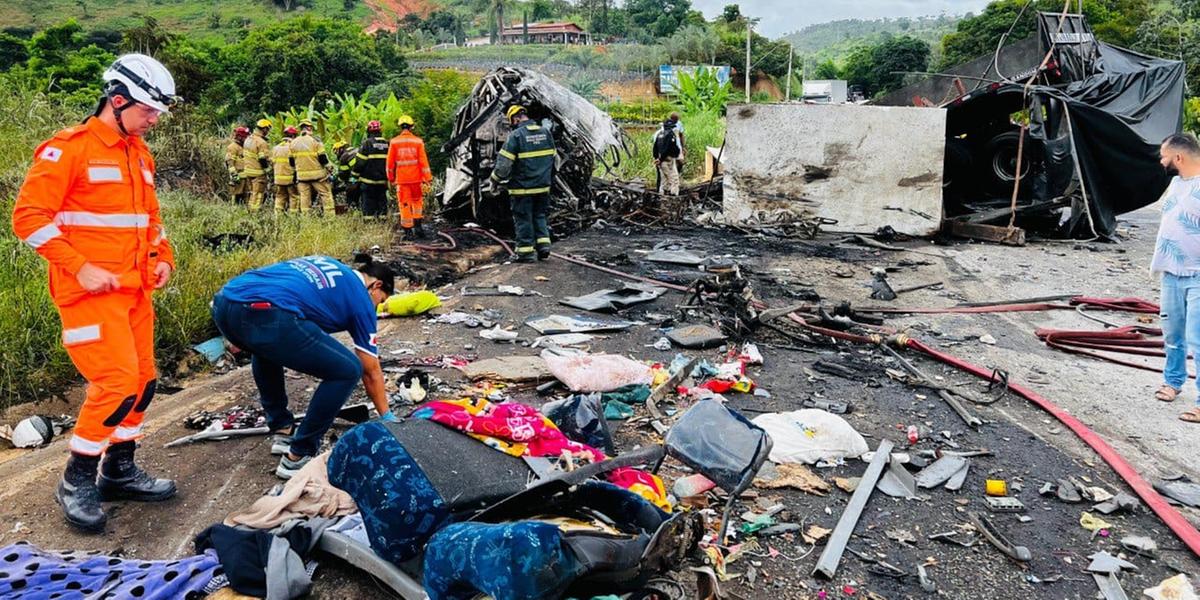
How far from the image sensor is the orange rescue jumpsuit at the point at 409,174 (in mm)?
9742

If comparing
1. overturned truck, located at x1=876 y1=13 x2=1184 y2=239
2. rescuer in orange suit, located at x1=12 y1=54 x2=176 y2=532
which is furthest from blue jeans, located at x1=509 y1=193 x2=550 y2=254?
overturned truck, located at x1=876 y1=13 x2=1184 y2=239

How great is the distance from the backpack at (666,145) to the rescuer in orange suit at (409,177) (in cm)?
473

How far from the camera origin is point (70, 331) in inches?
115

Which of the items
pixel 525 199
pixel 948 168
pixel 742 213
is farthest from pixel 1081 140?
pixel 525 199

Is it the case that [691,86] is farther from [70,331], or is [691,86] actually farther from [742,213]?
[70,331]

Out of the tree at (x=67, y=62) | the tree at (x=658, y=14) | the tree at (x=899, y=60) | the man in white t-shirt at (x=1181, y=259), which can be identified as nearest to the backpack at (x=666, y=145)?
the man in white t-shirt at (x=1181, y=259)

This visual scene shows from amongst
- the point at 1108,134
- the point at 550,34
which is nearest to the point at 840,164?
the point at 1108,134

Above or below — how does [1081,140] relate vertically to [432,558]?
above

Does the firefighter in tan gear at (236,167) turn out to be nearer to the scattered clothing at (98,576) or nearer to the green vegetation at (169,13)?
the scattered clothing at (98,576)

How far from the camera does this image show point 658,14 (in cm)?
7331

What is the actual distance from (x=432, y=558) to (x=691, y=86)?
22.3m

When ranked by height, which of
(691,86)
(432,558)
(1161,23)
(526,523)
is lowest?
(432,558)

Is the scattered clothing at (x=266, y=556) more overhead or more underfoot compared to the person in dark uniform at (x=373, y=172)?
more underfoot

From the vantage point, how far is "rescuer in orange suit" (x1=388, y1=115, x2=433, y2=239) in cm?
975
